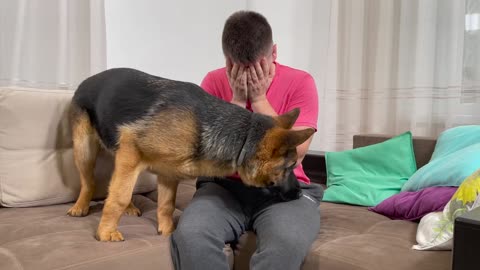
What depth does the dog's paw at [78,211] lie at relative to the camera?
6.58ft

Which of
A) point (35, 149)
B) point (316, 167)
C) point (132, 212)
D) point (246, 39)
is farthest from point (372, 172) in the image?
point (35, 149)

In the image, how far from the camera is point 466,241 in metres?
1.02

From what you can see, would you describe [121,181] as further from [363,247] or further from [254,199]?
[363,247]

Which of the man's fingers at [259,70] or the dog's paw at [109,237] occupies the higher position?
the man's fingers at [259,70]

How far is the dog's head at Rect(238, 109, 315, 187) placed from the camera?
65.1 inches

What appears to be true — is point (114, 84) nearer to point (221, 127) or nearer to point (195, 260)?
point (221, 127)

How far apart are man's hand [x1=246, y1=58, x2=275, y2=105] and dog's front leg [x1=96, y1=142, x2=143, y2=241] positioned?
1.93ft

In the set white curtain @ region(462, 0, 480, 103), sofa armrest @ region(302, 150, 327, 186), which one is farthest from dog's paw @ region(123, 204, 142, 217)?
white curtain @ region(462, 0, 480, 103)

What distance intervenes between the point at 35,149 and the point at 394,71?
2.48 metres

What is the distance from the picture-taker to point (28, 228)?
173cm

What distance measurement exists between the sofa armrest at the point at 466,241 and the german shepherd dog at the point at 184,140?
66cm

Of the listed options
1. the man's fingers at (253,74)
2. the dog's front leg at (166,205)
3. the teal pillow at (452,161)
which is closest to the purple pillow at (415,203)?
the teal pillow at (452,161)

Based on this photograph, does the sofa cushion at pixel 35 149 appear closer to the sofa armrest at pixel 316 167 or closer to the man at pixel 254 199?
the man at pixel 254 199

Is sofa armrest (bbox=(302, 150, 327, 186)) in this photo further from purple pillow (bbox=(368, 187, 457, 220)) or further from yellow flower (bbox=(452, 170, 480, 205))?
yellow flower (bbox=(452, 170, 480, 205))
